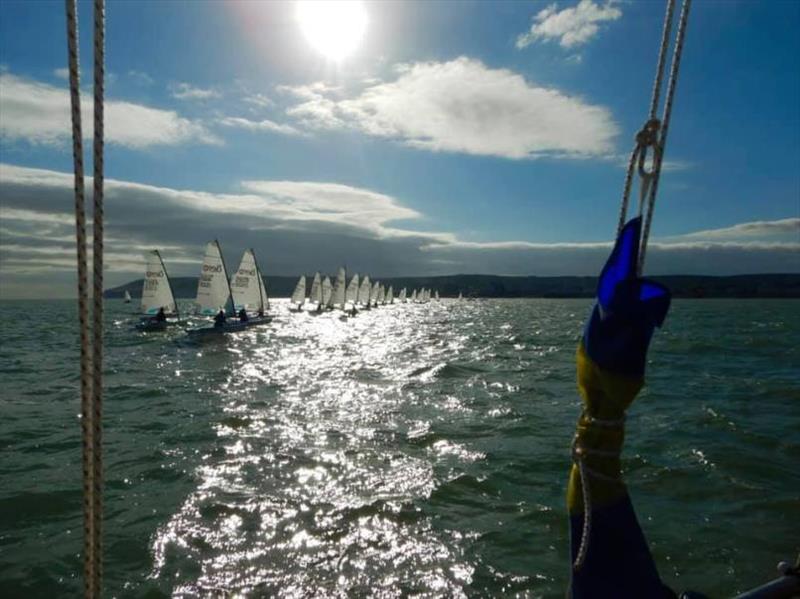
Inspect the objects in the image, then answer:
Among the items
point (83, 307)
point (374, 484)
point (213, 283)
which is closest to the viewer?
point (83, 307)

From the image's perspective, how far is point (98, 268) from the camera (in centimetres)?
316

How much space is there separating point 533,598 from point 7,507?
825 centimetres

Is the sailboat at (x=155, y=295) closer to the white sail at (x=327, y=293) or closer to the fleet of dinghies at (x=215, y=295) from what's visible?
the fleet of dinghies at (x=215, y=295)

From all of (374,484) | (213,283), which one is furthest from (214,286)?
(374,484)

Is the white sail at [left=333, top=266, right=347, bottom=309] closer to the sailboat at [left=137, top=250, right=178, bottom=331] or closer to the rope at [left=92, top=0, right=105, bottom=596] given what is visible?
the sailboat at [left=137, top=250, right=178, bottom=331]

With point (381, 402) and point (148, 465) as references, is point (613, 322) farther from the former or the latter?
point (381, 402)

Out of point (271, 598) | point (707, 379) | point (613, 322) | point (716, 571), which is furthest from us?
point (707, 379)

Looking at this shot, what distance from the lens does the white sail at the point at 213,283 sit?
4859cm

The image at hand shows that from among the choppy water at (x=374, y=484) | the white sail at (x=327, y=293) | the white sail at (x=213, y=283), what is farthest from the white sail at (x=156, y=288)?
the white sail at (x=327, y=293)

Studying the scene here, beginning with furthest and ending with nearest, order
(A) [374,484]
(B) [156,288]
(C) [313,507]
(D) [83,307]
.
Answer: (B) [156,288] < (A) [374,484] < (C) [313,507] < (D) [83,307]

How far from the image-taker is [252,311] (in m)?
58.9

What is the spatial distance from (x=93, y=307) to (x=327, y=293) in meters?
97.7

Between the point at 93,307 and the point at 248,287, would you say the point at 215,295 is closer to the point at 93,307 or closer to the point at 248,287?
the point at 248,287

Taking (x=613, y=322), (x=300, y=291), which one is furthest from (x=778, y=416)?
(x=300, y=291)
